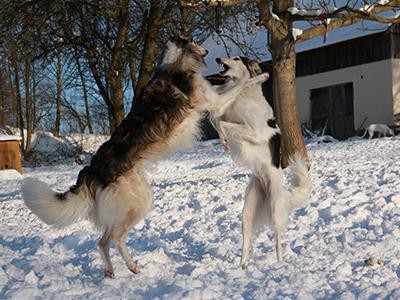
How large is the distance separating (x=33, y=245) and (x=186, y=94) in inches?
108

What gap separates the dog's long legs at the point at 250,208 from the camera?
458cm

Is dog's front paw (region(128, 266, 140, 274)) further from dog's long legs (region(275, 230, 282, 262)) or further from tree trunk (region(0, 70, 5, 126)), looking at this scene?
tree trunk (region(0, 70, 5, 126))

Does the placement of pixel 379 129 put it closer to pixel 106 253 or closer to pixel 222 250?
pixel 222 250

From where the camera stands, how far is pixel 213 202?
6957 mm

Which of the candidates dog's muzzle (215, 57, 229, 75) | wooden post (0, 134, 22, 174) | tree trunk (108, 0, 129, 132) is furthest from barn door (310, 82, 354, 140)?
dog's muzzle (215, 57, 229, 75)

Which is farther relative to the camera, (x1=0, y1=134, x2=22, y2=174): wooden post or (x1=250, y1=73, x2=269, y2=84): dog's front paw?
(x1=0, y1=134, x2=22, y2=174): wooden post

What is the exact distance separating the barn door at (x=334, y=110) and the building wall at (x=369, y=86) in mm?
313

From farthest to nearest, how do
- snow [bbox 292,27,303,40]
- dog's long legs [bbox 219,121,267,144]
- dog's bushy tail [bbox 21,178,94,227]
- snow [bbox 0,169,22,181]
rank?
snow [bbox 0,169,22,181] → snow [bbox 292,27,303,40] → dog's long legs [bbox 219,121,267,144] → dog's bushy tail [bbox 21,178,94,227]

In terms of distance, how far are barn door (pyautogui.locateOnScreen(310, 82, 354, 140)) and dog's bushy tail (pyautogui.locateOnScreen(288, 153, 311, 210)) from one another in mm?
14610

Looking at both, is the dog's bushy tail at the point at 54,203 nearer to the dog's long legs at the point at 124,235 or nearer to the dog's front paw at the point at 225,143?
the dog's long legs at the point at 124,235

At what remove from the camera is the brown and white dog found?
13.0 ft

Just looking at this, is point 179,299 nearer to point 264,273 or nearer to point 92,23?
point 264,273

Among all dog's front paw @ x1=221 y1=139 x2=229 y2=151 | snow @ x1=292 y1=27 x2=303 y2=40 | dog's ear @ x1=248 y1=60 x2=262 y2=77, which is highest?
snow @ x1=292 y1=27 x2=303 y2=40

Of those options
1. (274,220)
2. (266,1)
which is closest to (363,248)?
(274,220)
